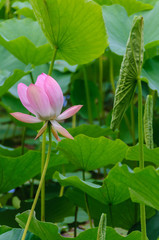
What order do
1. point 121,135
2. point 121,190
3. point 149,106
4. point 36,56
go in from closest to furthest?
point 149,106, point 121,190, point 36,56, point 121,135

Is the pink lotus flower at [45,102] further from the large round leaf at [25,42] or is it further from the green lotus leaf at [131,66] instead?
the large round leaf at [25,42]

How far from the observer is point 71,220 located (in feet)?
4.42

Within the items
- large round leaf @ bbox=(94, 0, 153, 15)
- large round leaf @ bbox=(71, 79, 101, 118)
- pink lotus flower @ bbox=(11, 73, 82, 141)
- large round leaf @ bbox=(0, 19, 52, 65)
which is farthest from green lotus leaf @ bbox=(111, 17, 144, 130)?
large round leaf @ bbox=(71, 79, 101, 118)

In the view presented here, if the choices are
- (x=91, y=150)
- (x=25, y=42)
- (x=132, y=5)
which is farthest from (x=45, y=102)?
(x=132, y=5)

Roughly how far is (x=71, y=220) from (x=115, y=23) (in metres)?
0.65

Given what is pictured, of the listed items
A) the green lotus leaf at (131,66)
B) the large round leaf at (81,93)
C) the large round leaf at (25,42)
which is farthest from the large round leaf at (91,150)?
the large round leaf at (81,93)

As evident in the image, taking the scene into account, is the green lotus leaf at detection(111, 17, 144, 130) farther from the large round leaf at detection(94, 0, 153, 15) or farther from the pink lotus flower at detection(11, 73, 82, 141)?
the large round leaf at detection(94, 0, 153, 15)

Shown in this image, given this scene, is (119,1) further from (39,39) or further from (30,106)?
(30,106)

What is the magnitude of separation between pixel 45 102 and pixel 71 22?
325mm

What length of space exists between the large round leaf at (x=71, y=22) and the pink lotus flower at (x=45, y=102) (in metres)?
0.27

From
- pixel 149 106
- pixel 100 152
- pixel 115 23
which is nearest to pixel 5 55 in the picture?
pixel 115 23

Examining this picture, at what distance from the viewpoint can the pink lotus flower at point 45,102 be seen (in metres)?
0.58

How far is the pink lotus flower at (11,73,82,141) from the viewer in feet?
1.89

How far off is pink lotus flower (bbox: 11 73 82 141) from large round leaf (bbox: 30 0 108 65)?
0.89ft
